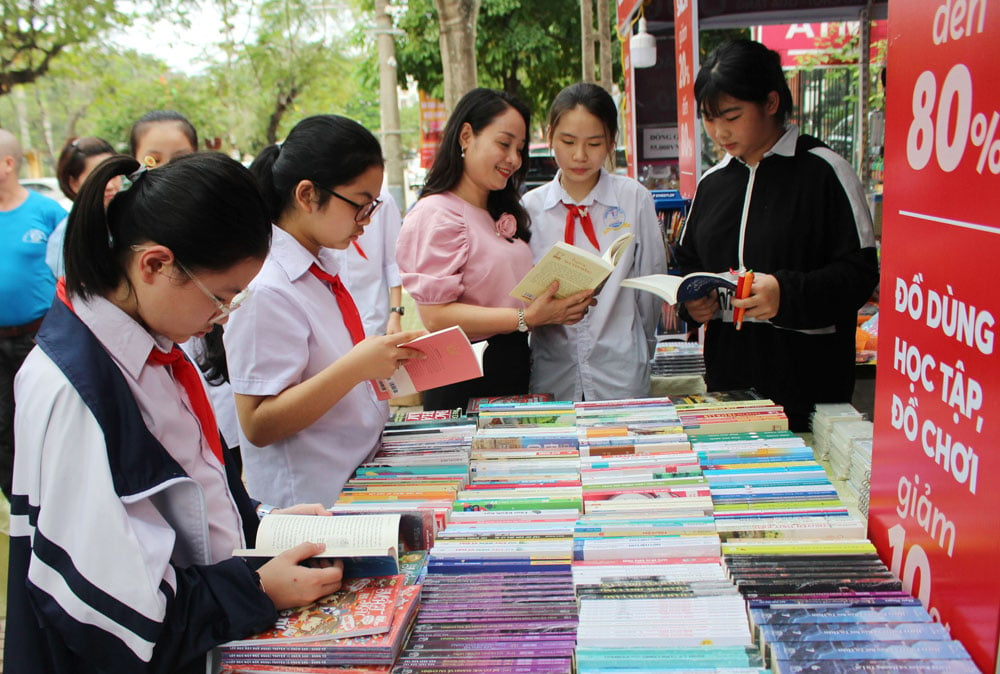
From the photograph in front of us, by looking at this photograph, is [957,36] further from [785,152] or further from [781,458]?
[785,152]

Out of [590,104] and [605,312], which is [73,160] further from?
[605,312]

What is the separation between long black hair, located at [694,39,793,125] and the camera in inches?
97.8

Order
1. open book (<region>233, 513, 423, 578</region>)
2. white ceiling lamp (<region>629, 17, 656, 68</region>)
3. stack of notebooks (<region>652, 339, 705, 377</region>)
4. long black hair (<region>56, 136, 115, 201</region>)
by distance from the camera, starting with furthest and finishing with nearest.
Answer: white ceiling lamp (<region>629, 17, 656, 68</region>)
long black hair (<region>56, 136, 115, 201</region>)
stack of notebooks (<region>652, 339, 705, 377</region>)
open book (<region>233, 513, 423, 578</region>)

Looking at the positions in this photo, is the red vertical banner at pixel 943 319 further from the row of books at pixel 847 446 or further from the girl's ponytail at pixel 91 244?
the girl's ponytail at pixel 91 244

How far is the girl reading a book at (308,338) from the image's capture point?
1.78m

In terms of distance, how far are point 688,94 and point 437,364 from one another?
10.4 ft

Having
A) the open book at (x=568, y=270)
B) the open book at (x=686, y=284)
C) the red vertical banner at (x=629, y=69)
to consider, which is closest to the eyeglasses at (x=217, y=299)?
the open book at (x=568, y=270)

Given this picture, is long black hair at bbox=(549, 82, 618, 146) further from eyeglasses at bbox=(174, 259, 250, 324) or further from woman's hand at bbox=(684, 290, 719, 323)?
eyeglasses at bbox=(174, 259, 250, 324)

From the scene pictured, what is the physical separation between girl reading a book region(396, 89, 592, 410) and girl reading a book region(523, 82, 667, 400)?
0.37ft

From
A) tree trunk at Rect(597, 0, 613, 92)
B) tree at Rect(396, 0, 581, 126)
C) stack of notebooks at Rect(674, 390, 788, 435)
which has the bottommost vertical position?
stack of notebooks at Rect(674, 390, 788, 435)

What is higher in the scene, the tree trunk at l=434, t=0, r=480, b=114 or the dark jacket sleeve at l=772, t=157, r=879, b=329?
the tree trunk at l=434, t=0, r=480, b=114

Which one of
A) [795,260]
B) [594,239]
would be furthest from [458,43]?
[795,260]

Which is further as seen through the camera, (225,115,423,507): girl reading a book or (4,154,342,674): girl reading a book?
(225,115,423,507): girl reading a book

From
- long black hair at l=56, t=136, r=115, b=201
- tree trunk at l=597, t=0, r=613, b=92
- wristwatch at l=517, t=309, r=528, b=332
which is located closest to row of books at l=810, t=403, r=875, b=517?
wristwatch at l=517, t=309, r=528, b=332
